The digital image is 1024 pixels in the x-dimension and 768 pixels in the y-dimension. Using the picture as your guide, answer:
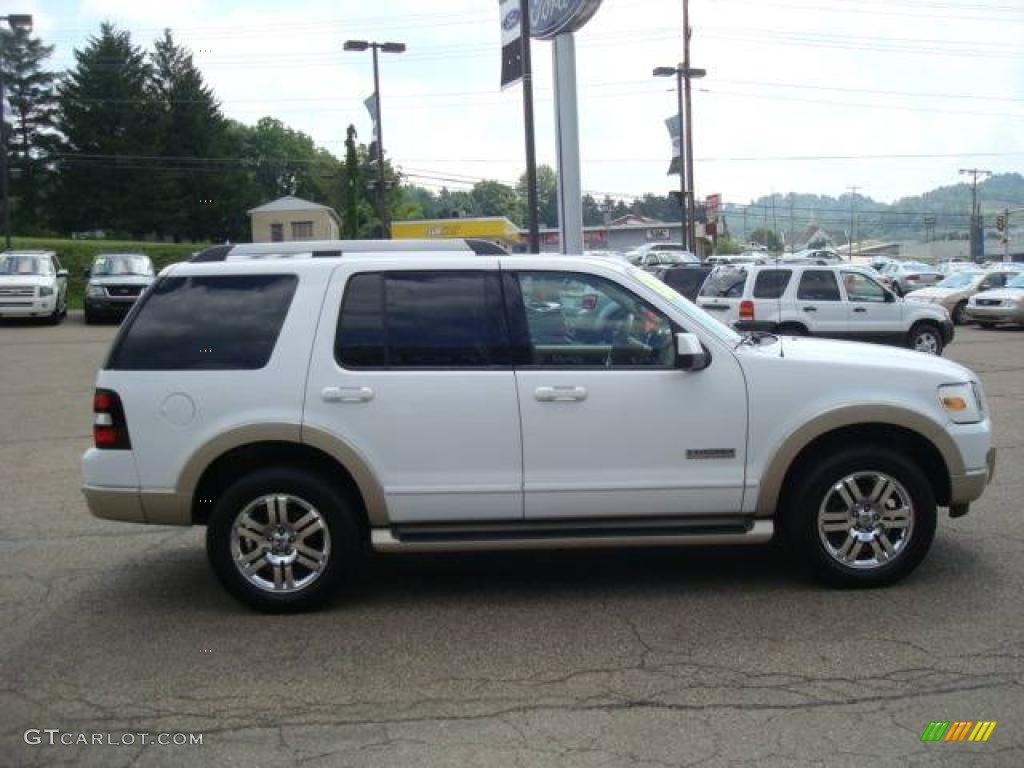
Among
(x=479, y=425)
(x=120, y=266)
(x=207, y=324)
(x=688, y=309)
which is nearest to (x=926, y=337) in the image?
(x=688, y=309)

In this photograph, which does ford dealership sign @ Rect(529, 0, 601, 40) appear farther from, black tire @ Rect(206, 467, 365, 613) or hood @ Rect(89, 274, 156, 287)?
black tire @ Rect(206, 467, 365, 613)

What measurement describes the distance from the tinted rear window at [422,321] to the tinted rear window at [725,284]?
39.9 feet

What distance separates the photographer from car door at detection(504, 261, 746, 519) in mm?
5184

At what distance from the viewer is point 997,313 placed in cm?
2484

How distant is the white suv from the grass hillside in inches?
1240

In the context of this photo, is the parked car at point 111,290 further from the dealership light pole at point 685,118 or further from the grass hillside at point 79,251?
the dealership light pole at point 685,118

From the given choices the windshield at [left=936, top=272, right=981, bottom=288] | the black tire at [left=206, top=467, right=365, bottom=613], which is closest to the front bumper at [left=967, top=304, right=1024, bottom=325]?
the windshield at [left=936, top=272, right=981, bottom=288]

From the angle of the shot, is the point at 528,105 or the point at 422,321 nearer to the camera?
the point at 422,321

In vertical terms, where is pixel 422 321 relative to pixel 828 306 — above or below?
above

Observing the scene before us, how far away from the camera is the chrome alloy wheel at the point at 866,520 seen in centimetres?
532

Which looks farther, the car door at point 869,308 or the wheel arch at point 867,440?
the car door at point 869,308

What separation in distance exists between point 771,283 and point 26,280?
17.6 metres

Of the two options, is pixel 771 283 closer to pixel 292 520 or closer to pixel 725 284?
pixel 725 284

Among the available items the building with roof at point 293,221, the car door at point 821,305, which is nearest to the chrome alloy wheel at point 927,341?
the car door at point 821,305
